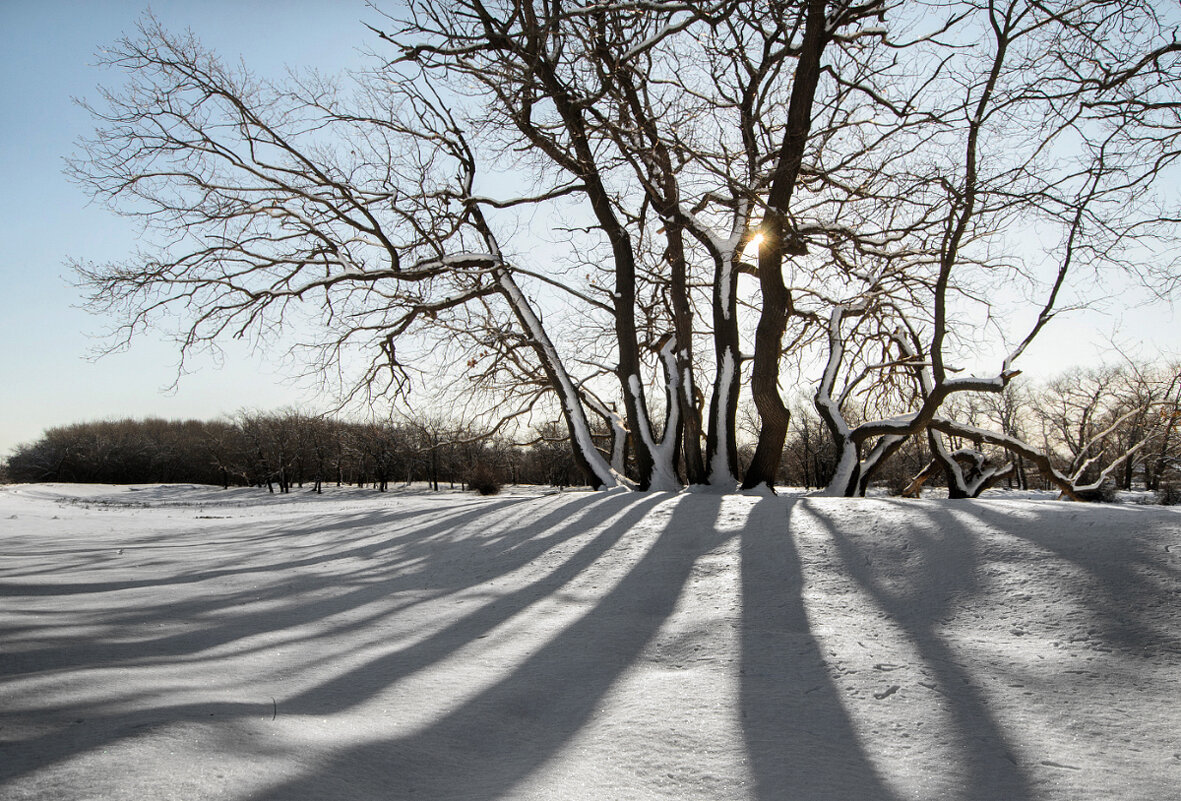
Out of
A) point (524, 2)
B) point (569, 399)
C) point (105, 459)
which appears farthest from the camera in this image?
point (105, 459)

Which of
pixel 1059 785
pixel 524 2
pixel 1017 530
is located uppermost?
pixel 524 2

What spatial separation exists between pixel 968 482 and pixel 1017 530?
8.38m

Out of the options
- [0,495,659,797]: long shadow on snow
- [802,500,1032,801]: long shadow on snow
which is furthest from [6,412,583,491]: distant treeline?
[802,500,1032,801]: long shadow on snow

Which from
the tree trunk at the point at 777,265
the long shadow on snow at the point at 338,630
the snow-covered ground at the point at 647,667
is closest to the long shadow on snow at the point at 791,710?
the snow-covered ground at the point at 647,667

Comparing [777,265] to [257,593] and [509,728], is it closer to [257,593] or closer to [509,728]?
[257,593]

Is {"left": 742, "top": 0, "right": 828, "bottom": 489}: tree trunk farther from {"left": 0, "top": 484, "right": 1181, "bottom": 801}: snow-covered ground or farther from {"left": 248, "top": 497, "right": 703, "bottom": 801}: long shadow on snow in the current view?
{"left": 248, "top": 497, "right": 703, "bottom": 801}: long shadow on snow

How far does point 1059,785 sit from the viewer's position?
1.85 meters

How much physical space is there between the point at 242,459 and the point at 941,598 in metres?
55.7

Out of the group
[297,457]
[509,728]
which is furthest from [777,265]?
[297,457]

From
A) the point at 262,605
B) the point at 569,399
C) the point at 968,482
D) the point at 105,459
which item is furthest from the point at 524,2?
the point at 105,459

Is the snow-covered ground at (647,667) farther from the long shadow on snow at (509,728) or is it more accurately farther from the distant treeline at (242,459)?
the distant treeline at (242,459)

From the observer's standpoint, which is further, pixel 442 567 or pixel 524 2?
pixel 524 2

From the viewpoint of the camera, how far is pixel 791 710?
2.37 metres

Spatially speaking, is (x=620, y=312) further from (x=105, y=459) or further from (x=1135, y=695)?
(x=105, y=459)
